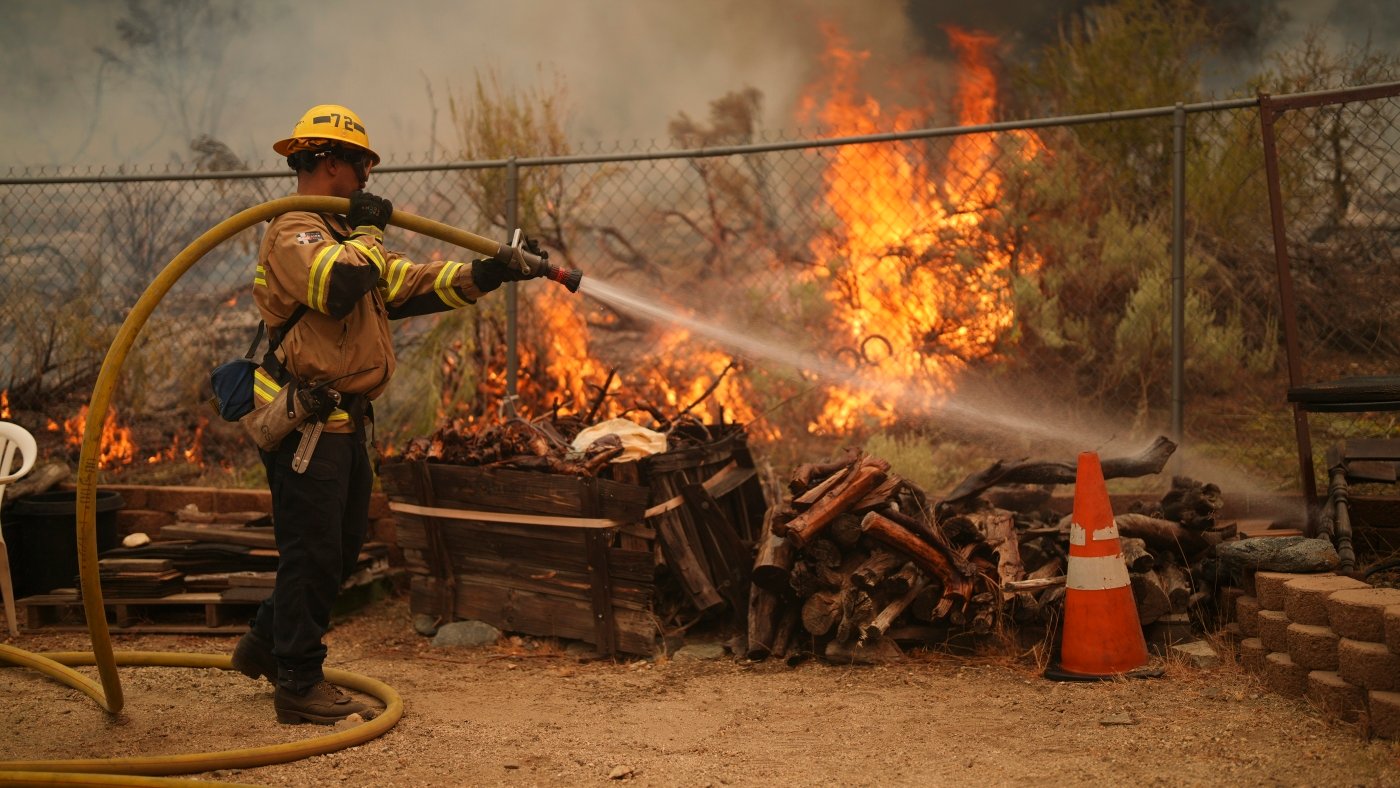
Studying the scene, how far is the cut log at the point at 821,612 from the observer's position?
5.60m

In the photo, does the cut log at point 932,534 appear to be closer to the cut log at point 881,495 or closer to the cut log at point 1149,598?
the cut log at point 881,495

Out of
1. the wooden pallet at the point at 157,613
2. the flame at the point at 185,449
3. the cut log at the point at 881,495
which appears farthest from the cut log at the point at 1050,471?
the flame at the point at 185,449

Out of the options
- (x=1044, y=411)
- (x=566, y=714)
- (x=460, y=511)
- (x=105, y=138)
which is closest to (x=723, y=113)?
(x=1044, y=411)

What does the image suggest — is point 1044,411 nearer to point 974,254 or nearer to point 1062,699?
point 974,254

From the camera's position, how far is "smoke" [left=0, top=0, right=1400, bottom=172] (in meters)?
13.0

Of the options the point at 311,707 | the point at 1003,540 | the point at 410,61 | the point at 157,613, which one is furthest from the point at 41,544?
the point at 410,61

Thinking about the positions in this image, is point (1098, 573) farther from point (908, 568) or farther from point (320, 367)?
point (320, 367)

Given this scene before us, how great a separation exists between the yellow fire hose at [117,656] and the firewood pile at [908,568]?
196cm

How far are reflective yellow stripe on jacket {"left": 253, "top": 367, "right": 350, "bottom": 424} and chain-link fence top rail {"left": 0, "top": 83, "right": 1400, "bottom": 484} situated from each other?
3007 millimetres

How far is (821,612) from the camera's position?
5.62m

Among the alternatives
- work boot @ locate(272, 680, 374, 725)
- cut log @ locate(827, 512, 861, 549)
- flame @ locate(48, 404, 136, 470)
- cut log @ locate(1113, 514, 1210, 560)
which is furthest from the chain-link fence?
flame @ locate(48, 404, 136, 470)

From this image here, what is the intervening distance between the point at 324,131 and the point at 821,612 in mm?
3139

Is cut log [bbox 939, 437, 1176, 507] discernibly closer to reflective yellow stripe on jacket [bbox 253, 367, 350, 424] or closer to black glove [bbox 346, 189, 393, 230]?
reflective yellow stripe on jacket [bbox 253, 367, 350, 424]

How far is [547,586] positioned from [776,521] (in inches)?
51.8
